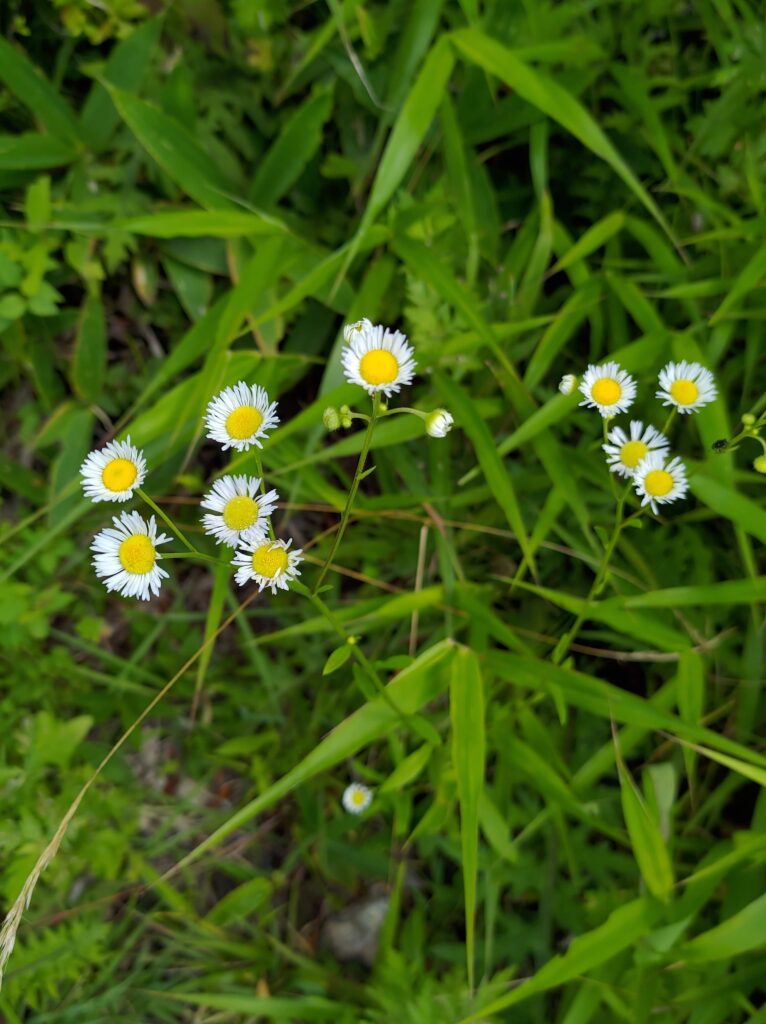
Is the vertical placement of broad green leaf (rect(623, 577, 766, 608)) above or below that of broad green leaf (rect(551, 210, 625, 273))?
below

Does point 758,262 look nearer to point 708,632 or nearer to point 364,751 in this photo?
point 708,632

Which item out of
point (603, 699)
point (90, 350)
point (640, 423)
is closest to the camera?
point (640, 423)

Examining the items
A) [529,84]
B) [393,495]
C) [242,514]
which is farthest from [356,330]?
[529,84]

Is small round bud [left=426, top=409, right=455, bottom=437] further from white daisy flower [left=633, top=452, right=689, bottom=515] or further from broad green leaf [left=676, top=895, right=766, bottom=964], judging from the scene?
broad green leaf [left=676, top=895, right=766, bottom=964]

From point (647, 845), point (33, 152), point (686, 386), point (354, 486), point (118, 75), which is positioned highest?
point (118, 75)

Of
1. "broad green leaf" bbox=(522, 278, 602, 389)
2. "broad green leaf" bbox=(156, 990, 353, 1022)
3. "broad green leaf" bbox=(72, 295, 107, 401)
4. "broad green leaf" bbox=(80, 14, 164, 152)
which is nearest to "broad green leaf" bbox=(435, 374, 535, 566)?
"broad green leaf" bbox=(522, 278, 602, 389)

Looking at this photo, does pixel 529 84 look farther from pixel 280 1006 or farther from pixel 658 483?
pixel 280 1006
